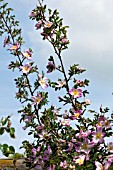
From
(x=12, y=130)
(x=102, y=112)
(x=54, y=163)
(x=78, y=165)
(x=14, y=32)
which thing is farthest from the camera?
(x=14, y=32)

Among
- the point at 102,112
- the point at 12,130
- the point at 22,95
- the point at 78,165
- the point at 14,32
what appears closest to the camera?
the point at 12,130

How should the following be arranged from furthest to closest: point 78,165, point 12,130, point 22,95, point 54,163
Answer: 1. point 22,95
2. point 54,163
3. point 78,165
4. point 12,130

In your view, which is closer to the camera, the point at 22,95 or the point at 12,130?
the point at 12,130

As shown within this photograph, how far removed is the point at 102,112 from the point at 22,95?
132 centimetres

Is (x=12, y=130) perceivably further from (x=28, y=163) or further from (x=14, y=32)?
(x=14, y=32)

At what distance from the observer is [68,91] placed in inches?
170

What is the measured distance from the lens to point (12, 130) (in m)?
2.16

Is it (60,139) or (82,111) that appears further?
(60,139)

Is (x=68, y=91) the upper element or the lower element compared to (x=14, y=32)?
lower

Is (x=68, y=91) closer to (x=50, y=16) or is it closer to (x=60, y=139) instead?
(x=60, y=139)

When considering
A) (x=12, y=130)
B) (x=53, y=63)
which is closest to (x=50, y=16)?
(x=53, y=63)

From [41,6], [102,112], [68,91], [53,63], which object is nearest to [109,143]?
[102,112]

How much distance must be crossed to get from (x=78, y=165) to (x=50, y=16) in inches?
74.2

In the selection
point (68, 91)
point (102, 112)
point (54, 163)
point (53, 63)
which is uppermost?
point (53, 63)
